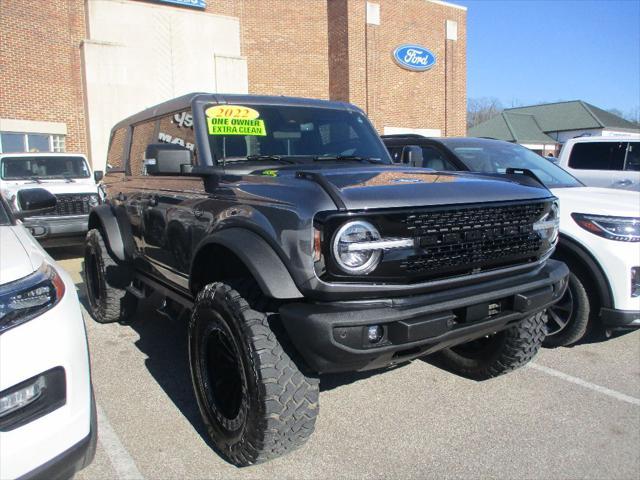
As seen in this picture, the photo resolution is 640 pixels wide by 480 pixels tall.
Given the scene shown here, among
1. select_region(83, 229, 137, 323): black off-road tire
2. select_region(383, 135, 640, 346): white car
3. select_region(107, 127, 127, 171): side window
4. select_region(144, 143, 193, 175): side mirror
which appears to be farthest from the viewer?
select_region(107, 127, 127, 171): side window

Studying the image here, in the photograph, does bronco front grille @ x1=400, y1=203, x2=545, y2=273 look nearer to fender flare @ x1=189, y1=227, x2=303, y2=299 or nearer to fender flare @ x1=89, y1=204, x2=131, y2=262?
fender flare @ x1=189, y1=227, x2=303, y2=299

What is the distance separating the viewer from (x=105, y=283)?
482 centimetres

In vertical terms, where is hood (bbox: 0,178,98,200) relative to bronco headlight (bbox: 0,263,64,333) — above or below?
above

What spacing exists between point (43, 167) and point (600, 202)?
9039mm

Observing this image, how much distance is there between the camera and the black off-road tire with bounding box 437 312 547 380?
3.52 m

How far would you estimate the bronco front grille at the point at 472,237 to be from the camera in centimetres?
244

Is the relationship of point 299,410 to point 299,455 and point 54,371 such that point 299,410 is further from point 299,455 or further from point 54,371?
point 54,371

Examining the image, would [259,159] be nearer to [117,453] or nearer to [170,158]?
[170,158]

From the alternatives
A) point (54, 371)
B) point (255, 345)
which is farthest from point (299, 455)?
point (54, 371)

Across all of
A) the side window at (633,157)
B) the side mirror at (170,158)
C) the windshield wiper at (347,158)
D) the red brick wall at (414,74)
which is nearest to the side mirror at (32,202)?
the side mirror at (170,158)

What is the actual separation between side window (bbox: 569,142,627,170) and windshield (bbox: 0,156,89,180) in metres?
8.90

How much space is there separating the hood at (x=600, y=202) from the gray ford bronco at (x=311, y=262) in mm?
1226

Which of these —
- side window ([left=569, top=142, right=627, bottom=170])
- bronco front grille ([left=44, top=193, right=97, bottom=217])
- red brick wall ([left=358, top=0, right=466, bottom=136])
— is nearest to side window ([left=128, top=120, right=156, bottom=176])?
bronco front grille ([left=44, top=193, right=97, bottom=217])

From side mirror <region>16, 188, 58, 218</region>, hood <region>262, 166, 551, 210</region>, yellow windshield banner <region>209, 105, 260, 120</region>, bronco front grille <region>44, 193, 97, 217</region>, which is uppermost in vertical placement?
yellow windshield banner <region>209, 105, 260, 120</region>
